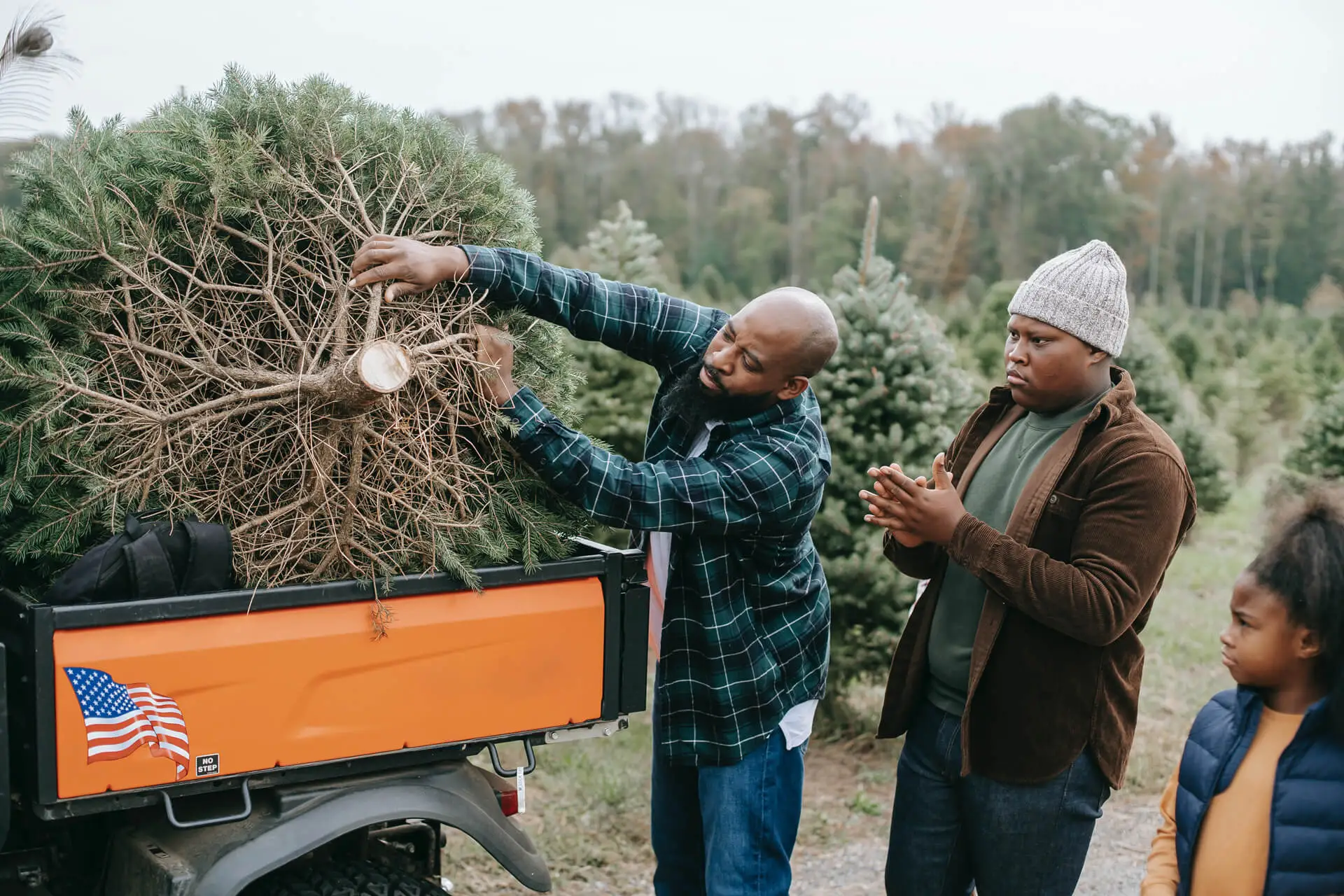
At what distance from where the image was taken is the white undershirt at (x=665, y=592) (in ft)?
9.89

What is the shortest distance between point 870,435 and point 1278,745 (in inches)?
139

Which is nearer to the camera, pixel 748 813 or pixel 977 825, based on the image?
pixel 977 825

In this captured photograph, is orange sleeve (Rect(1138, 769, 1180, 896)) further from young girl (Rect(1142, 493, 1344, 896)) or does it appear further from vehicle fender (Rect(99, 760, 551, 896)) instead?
vehicle fender (Rect(99, 760, 551, 896))

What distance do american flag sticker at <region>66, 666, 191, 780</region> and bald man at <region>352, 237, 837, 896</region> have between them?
0.96 metres

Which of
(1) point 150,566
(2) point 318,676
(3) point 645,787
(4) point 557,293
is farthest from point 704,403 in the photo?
(3) point 645,787

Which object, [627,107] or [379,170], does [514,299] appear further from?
[627,107]

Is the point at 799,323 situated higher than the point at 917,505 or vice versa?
the point at 799,323

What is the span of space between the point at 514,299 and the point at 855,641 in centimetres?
357

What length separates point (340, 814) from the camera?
8.19ft

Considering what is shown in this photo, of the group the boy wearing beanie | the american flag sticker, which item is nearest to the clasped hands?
the boy wearing beanie

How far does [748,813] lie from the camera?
2951 mm

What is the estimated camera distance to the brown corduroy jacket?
2.53 m

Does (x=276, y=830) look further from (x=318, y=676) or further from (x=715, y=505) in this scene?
(x=715, y=505)

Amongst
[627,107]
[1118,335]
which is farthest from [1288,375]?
[627,107]
